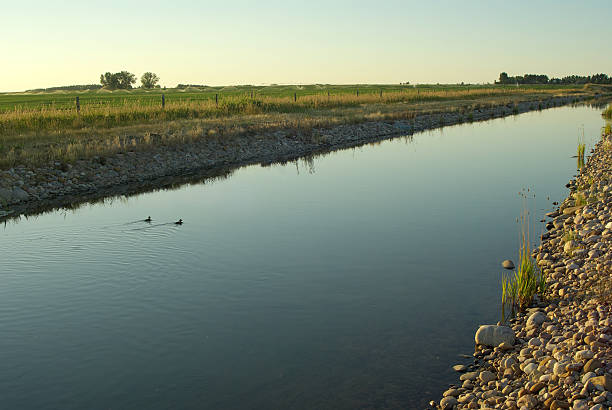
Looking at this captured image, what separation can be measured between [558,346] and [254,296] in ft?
16.1

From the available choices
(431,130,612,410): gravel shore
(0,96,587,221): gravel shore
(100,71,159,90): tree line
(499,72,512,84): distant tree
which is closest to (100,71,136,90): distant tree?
(100,71,159,90): tree line

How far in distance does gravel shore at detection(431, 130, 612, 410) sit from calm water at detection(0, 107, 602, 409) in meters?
0.44

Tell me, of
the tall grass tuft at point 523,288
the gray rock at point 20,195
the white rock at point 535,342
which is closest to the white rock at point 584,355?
the white rock at point 535,342

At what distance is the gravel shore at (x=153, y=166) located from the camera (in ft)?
58.6

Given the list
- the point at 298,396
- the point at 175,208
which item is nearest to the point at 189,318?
the point at 298,396

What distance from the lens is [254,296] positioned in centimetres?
948

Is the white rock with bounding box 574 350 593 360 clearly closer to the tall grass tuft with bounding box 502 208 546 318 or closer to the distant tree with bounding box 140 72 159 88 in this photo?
the tall grass tuft with bounding box 502 208 546 318

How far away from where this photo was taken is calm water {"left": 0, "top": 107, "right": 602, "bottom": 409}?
267 inches

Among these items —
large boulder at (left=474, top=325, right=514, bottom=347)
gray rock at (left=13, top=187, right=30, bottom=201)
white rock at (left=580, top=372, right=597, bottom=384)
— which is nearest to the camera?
white rock at (left=580, top=372, right=597, bottom=384)

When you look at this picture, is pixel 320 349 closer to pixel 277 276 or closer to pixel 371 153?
pixel 277 276

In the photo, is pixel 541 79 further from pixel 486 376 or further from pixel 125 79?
pixel 486 376

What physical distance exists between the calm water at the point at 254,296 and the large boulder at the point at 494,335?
9.0 inches

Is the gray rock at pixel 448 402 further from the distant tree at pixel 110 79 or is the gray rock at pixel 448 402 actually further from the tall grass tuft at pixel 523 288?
the distant tree at pixel 110 79

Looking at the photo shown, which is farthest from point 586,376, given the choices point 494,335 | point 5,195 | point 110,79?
point 110,79
